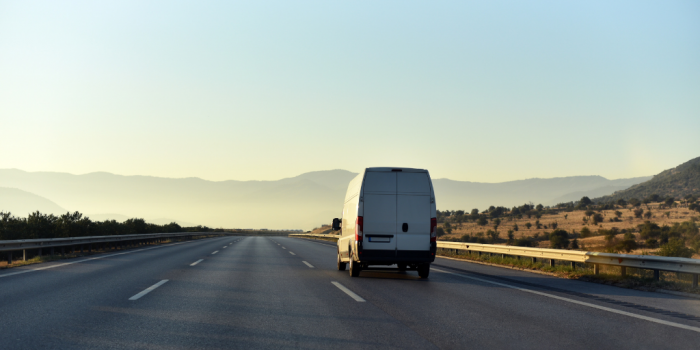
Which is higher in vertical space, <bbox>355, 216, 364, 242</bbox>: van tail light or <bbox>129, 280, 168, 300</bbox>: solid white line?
<bbox>355, 216, 364, 242</bbox>: van tail light

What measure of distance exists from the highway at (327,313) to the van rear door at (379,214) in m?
0.93

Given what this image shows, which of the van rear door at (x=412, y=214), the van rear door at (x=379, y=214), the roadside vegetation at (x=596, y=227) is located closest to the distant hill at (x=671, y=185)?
the roadside vegetation at (x=596, y=227)

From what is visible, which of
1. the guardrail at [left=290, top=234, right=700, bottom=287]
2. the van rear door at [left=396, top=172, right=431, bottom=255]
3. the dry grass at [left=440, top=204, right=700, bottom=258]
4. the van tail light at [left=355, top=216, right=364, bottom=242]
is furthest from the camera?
the dry grass at [left=440, top=204, right=700, bottom=258]

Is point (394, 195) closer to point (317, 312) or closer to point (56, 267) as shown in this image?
point (317, 312)

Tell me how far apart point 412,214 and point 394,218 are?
17.6 inches

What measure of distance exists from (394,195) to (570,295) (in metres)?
4.41

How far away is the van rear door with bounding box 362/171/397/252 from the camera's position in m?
12.2

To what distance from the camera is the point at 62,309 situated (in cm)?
762

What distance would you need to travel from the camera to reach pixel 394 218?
12.3 meters

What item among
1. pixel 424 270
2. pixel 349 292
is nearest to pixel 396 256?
pixel 424 270

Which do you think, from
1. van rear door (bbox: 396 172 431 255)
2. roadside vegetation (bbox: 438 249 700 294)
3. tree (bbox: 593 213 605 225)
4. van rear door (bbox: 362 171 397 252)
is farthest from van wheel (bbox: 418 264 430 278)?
tree (bbox: 593 213 605 225)

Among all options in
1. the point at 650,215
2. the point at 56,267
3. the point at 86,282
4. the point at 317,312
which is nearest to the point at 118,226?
the point at 56,267

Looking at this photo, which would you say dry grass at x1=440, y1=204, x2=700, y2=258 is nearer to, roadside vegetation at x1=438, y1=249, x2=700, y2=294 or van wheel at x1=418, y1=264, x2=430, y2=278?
roadside vegetation at x1=438, y1=249, x2=700, y2=294

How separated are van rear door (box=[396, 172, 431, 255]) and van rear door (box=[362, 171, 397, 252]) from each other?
14cm
